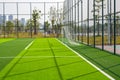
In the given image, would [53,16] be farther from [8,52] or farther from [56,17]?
[8,52]

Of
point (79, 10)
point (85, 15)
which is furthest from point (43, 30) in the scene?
point (85, 15)

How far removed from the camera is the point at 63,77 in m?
9.94

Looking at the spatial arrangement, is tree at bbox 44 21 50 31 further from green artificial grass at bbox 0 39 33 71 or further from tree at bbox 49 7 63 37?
green artificial grass at bbox 0 39 33 71

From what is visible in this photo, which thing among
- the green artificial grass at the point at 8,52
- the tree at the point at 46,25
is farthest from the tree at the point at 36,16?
the green artificial grass at the point at 8,52

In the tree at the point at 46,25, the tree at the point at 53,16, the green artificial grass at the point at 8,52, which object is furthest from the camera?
the tree at the point at 53,16

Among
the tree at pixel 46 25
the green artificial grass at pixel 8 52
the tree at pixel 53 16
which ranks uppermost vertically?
the tree at pixel 53 16

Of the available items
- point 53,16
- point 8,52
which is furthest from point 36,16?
point 8,52

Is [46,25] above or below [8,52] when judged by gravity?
above

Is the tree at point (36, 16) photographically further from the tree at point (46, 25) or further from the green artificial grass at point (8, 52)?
the green artificial grass at point (8, 52)

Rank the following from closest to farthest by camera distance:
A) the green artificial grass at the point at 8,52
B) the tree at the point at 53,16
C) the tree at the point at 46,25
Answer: the green artificial grass at the point at 8,52
the tree at the point at 46,25
the tree at the point at 53,16

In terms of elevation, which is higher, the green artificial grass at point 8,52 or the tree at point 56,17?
the tree at point 56,17

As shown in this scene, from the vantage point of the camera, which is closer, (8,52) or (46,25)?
(8,52)

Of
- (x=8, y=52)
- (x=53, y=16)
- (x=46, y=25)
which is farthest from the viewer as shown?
(x=53, y=16)

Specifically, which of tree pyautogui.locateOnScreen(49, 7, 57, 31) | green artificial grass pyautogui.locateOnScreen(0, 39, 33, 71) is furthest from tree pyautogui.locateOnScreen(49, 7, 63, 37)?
green artificial grass pyautogui.locateOnScreen(0, 39, 33, 71)
